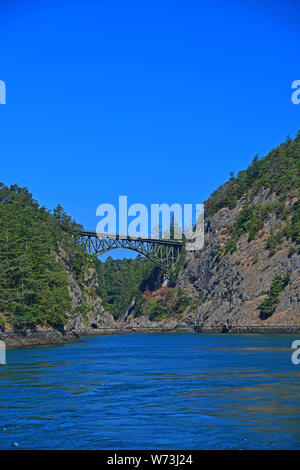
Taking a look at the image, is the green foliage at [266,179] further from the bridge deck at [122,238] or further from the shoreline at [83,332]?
the shoreline at [83,332]

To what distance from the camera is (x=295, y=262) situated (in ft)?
368

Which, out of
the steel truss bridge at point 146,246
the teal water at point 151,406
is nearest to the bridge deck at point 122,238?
the steel truss bridge at point 146,246

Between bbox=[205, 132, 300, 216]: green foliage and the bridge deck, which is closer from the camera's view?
bbox=[205, 132, 300, 216]: green foliage

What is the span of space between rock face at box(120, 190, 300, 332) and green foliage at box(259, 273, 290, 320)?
0.80m

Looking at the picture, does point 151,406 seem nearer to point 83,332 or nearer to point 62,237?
point 83,332

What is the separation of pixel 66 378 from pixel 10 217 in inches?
2335

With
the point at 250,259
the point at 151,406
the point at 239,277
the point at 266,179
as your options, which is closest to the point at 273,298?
the point at 239,277

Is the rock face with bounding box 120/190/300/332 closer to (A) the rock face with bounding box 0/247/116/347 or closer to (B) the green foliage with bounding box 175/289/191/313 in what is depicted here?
(B) the green foliage with bounding box 175/289/191/313

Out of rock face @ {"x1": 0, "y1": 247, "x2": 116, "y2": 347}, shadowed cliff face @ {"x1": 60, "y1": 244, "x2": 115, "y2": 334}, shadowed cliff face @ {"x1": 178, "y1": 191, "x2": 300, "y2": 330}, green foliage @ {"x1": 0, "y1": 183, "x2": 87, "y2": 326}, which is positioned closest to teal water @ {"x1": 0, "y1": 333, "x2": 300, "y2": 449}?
rock face @ {"x1": 0, "y1": 247, "x2": 116, "y2": 347}

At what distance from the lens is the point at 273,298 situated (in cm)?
11088

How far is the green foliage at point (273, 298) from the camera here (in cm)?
10994

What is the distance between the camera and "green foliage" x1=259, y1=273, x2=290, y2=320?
10994 cm

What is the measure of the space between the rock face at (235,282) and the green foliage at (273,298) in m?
0.80
